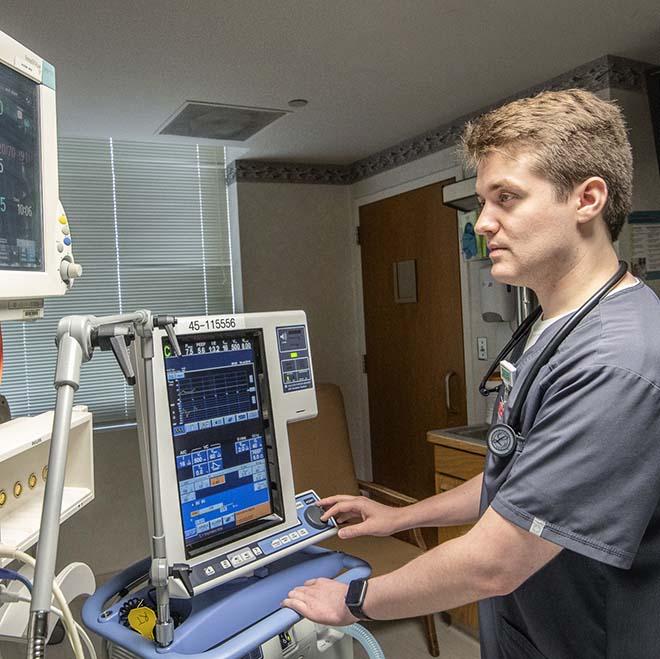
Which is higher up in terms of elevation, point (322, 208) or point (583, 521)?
point (322, 208)

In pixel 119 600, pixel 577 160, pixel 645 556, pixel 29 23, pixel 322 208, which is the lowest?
pixel 119 600

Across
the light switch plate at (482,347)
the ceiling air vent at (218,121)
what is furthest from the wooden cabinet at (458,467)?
the ceiling air vent at (218,121)

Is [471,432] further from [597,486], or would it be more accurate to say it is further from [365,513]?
[597,486]

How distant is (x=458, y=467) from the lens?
8.43 ft

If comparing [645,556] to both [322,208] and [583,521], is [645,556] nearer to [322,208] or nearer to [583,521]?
[583,521]

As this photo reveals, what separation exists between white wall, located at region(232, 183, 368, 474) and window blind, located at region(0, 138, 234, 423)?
0.61ft

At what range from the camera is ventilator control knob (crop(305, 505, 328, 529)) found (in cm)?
127

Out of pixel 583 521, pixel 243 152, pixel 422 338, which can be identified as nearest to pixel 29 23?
pixel 243 152

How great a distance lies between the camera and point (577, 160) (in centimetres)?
100

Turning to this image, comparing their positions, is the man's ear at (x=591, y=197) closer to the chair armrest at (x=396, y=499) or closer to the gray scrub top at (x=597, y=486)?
the gray scrub top at (x=597, y=486)

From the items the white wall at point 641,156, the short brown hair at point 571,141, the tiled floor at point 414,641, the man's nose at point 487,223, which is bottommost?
the tiled floor at point 414,641

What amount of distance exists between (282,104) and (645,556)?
8.03ft

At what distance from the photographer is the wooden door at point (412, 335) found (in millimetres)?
3395

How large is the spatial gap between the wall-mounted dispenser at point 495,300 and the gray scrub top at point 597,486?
1.92 meters
